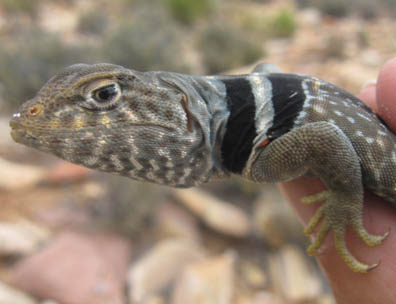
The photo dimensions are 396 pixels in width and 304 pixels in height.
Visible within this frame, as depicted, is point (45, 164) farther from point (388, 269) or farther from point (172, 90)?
point (388, 269)

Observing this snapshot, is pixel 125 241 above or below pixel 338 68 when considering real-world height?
below

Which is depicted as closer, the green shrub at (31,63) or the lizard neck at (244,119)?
the lizard neck at (244,119)

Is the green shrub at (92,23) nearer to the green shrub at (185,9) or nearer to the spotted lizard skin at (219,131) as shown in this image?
the green shrub at (185,9)

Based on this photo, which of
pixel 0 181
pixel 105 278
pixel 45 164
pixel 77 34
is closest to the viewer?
pixel 105 278

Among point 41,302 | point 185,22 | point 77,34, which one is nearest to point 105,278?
point 41,302

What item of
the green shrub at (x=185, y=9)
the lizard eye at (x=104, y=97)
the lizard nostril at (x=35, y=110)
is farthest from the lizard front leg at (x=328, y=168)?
the green shrub at (x=185, y=9)

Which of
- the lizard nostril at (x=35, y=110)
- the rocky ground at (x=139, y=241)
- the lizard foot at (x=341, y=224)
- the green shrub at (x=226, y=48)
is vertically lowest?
the rocky ground at (x=139, y=241)

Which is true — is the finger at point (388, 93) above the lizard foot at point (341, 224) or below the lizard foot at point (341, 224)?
above
